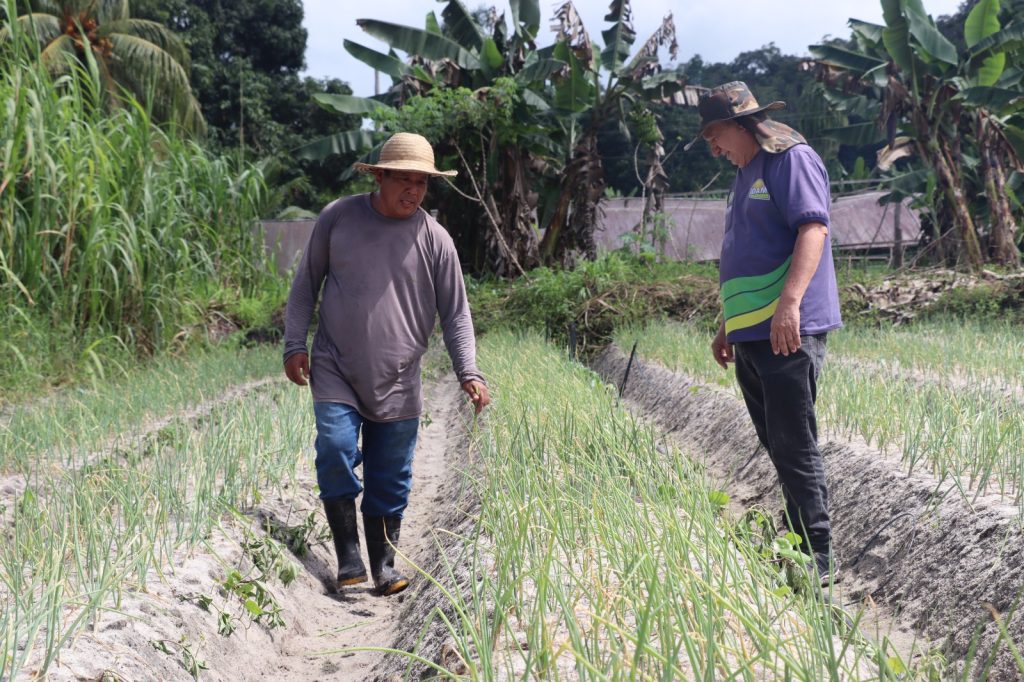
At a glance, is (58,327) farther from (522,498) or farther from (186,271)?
(522,498)

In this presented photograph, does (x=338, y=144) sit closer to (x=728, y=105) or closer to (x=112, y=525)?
(x=728, y=105)

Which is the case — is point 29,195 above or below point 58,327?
above

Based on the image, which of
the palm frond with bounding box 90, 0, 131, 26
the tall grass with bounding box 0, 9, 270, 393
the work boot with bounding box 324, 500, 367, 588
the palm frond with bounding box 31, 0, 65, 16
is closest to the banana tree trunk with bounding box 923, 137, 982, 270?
the tall grass with bounding box 0, 9, 270, 393

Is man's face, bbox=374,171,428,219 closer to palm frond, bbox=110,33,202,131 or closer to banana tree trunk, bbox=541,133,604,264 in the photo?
banana tree trunk, bbox=541,133,604,264

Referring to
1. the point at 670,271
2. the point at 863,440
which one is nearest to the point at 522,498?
the point at 863,440

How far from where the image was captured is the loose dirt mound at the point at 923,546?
91.9 inches

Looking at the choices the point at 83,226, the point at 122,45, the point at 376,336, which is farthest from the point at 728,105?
the point at 122,45

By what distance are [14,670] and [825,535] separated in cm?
205

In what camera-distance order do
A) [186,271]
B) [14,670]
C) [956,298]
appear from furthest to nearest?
1. [956,298]
2. [186,271]
3. [14,670]

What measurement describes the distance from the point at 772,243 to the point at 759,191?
0.16 meters

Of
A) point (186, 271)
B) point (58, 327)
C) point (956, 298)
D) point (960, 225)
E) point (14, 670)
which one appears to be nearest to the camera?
point (14, 670)

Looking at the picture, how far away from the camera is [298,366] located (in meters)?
3.19

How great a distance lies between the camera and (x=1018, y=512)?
260cm

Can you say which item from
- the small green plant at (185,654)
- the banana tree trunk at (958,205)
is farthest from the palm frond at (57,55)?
the small green plant at (185,654)
